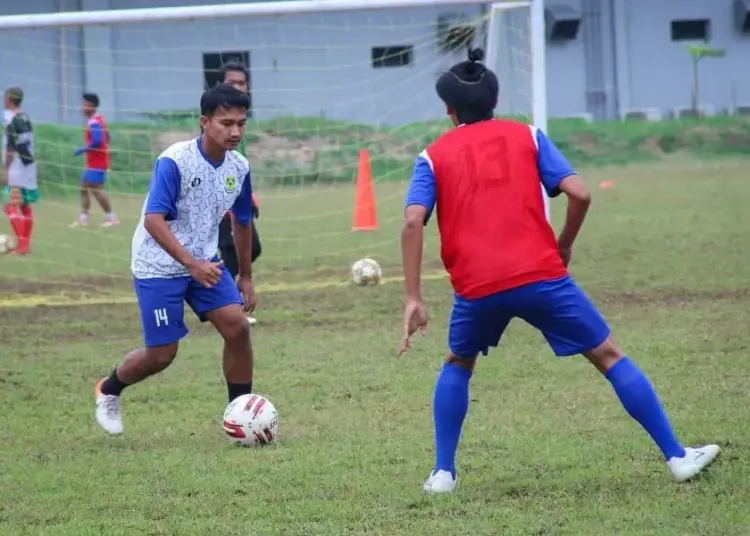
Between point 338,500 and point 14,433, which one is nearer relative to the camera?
point 338,500

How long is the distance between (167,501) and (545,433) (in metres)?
1.94

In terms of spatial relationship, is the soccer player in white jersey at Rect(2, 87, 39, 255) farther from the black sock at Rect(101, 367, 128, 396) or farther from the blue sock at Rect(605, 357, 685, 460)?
the blue sock at Rect(605, 357, 685, 460)

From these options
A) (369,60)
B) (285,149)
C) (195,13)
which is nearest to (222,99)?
(195,13)

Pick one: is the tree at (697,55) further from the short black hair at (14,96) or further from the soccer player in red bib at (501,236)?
the soccer player in red bib at (501,236)

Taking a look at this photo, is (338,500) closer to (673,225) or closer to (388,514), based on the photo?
(388,514)

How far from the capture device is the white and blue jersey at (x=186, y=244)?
6.56 m

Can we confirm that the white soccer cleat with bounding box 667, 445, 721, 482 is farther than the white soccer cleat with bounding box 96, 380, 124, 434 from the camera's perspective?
No

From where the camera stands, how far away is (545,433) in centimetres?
657

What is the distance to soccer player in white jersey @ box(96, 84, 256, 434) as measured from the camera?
6.40 m

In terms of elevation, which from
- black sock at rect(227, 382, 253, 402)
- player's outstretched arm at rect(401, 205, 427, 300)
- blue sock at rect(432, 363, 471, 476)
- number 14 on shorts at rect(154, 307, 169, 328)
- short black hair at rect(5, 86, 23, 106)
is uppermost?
short black hair at rect(5, 86, 23, 106)

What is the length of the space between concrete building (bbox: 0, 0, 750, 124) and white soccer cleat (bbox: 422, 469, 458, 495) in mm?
7475

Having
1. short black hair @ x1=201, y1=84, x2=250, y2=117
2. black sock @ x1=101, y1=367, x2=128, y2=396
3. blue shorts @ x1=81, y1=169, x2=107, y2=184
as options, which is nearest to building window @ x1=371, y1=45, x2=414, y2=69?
blue shorts @ x1=81, y1=169, x2=107, y2=184

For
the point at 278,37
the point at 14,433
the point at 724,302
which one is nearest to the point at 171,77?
the point at 278,37

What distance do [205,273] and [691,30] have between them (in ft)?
112
